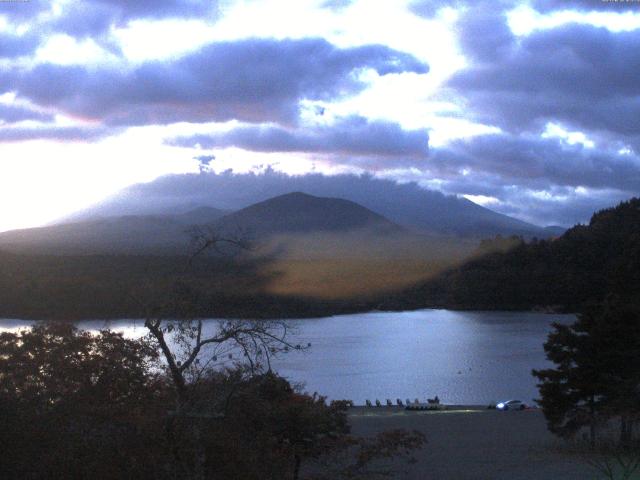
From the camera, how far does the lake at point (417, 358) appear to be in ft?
89.2

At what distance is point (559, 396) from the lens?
13.9 meters

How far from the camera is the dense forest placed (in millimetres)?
62219

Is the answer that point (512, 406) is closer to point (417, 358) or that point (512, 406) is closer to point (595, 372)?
point (595, 372)

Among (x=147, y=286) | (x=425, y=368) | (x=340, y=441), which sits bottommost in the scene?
(x=425, y=368)

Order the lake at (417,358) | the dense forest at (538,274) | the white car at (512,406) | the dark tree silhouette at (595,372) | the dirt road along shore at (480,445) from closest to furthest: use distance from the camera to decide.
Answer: the dirt road along shore at (480,445) → the dark tree silhouette at (595,372) → the white car at (512,406) → the lake at (417,358) → the dense forest at (538,274)

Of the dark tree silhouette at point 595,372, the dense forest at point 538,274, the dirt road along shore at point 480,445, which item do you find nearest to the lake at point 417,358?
the dirt road along shore at point 480,445

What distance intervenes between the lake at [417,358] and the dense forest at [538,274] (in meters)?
7.20

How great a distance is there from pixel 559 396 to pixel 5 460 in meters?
10.8

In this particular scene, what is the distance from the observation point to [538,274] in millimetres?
65188

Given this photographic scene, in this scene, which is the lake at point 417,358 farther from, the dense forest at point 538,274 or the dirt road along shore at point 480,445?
the dense forest at point 538,274

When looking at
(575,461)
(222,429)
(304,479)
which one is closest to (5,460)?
(222,429)

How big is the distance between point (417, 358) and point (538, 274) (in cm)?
3154

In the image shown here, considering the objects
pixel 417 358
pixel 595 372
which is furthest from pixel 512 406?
pixel 417 358

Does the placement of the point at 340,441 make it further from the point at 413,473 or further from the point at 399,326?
the point at 399,326
